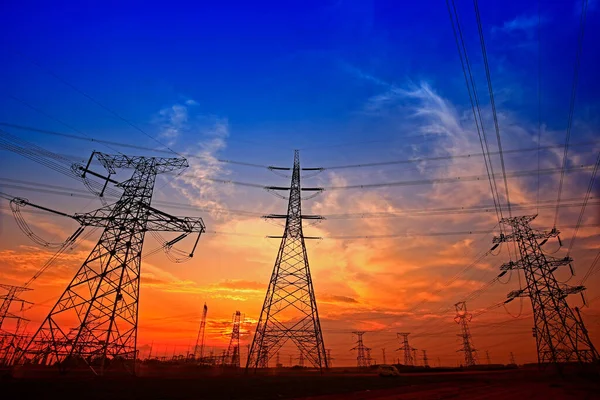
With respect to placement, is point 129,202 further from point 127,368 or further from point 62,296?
point 127,368

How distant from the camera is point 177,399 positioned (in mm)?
11648

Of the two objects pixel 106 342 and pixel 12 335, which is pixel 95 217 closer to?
pixel 106 342

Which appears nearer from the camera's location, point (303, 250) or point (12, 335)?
point (303, 250)

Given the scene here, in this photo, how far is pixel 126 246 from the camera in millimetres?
25016

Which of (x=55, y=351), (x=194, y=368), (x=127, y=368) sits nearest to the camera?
(x=55, y=351)

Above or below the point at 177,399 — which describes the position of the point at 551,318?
above

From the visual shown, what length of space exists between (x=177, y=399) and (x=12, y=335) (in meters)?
54.5

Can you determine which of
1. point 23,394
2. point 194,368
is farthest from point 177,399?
point 194,368

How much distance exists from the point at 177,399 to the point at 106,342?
547 inches

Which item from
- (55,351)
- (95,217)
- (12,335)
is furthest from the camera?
(12,335)

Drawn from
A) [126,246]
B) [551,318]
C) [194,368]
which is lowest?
[194,368]

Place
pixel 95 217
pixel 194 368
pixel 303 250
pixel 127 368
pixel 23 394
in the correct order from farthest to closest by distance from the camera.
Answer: pixel 194 368 < pixel 303 250 < pixel 95 217 < pixel 127 368 < pixel 23 394

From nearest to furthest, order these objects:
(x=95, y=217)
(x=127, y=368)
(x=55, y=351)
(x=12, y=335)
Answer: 1. (x=55, y=351)
2. (x=127, y=368)
3. (x=95, y=217)
4. (x=12, y=335)

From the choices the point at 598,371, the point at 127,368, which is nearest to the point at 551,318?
the point at 598,371
